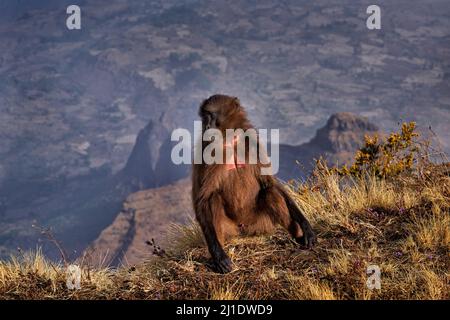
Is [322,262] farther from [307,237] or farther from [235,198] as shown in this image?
[235,198]

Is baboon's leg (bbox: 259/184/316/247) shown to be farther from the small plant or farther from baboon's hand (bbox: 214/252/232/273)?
the small plant

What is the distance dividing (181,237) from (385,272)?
3339 millimetres

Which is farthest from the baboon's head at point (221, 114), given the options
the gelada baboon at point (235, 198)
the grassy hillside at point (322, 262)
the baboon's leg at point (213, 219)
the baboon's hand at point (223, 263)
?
the baboon's hand at point (223, 263)

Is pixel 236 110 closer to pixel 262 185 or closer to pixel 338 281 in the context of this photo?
pixel 262 185

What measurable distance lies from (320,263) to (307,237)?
0.60m

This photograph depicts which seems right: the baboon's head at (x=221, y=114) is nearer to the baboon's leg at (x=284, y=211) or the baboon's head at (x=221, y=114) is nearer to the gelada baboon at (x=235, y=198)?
the gelada baboon at (x=235, y=198)

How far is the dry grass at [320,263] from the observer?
21.0 feet

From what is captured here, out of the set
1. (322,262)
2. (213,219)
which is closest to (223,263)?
(213,219)

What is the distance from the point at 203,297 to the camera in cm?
657

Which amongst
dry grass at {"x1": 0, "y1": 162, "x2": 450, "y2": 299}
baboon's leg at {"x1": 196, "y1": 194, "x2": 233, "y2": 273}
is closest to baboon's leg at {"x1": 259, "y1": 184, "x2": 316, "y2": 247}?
dry grass at {"x1": 0, "y1": 162, "x2": 450, "y2": 299}

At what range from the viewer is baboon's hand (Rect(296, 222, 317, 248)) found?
7.69 m

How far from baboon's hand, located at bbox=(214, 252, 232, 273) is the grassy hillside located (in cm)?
11

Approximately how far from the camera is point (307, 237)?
25.3 feet
